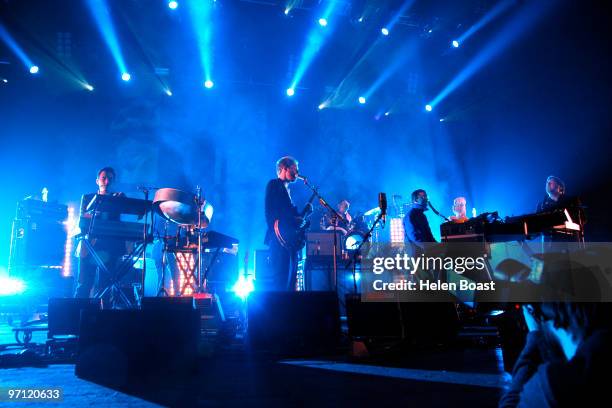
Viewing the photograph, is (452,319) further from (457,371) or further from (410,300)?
(457,371)

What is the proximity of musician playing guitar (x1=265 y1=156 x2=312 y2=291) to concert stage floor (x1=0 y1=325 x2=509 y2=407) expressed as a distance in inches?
50.2

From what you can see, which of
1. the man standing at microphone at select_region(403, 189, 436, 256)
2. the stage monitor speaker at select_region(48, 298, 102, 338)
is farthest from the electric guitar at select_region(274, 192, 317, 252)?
the stage monitor speaker at select_region(48, 298, 102, 338)

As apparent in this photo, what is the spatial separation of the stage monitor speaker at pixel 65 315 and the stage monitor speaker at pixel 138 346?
110 cm

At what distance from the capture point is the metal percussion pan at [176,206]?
17.2ft

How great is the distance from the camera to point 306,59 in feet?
38.1

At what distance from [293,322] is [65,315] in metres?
2.50

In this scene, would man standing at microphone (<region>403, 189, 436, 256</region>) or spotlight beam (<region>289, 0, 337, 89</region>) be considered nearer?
man standing at microphone (<region>403, 189, 436, 256</region>)

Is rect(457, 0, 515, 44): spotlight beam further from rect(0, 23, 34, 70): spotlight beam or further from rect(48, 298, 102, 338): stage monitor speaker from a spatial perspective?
rect(0, 23, 34, 70): spotlight beam

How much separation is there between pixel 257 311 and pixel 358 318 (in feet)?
3.57

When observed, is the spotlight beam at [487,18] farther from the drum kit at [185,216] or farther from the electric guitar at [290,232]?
the drum kit at [185,216]

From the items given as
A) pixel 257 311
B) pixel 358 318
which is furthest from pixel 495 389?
pixel 257 311

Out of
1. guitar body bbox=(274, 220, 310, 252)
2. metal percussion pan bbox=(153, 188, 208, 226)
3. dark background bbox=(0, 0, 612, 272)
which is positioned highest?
dark background bbox=(0, 0, 612, 272)

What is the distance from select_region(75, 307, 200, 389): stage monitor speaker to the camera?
3076 mm

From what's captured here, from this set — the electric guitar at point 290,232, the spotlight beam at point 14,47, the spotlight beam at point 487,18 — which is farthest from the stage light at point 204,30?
the electric guitar at point 290,232
